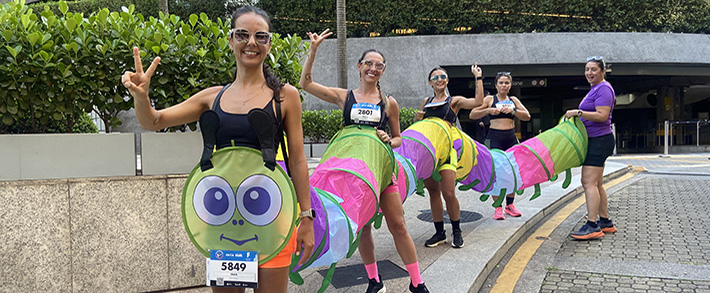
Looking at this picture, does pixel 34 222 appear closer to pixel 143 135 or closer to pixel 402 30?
pixel 143 135

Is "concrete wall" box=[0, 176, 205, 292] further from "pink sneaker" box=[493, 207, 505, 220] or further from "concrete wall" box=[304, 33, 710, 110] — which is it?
"concrete wall" box=[304, 33, 710, 110]

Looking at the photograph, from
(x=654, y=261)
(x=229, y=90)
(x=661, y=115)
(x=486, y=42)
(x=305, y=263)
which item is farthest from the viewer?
(x=661, y=115)

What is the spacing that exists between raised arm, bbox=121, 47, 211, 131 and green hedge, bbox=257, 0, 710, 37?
18.7 metres

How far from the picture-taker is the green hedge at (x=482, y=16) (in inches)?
804

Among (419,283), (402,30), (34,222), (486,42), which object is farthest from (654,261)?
(402,30)

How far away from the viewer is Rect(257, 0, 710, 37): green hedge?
20422 millimetres

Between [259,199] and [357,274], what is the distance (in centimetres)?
256

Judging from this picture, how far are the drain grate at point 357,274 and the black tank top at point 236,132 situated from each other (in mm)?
2303

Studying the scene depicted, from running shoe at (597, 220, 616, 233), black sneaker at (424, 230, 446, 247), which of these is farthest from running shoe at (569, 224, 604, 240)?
black sneaker at (424, 230, 446, 247)

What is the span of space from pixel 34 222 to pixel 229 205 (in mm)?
2135

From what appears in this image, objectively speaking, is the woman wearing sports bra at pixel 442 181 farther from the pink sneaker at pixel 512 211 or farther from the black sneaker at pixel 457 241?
the pink sneaker at pixel 512 211

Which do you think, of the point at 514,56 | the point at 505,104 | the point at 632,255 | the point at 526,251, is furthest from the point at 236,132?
the point at 514,56

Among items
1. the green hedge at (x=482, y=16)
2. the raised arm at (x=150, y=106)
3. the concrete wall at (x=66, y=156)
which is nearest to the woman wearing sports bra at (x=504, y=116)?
the concrete wall at (x=66, y=156)

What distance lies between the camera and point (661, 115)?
2642 centimetres
